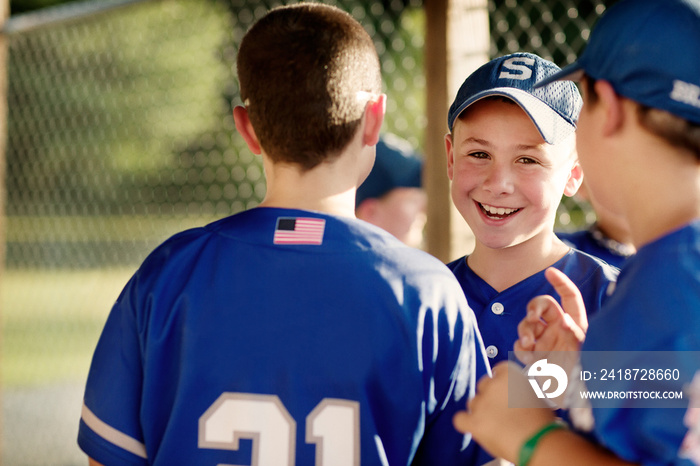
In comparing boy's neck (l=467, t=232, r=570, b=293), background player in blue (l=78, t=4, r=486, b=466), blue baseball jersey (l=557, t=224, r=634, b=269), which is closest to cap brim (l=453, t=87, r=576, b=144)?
boy's neck (l=467, t=232, r=570, b=293)

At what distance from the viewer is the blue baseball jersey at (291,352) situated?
1121 mm

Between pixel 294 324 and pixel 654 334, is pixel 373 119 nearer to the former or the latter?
pixel 294 324

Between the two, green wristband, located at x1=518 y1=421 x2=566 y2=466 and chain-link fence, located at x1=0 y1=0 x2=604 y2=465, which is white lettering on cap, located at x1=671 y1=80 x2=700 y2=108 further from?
chain-link fence, located at x1=0 y1=0 x2=604 y2=465

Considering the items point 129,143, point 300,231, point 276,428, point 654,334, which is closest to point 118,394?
point 276,428

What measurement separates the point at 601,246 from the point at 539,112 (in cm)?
139

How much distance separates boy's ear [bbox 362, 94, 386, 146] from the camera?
1.26 m

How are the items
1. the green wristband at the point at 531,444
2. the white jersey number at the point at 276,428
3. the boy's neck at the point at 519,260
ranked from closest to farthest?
the green wristband at the point at 531,444 → the white jersey number at the point at 276,428 → the boy's neck at the point at 519,260

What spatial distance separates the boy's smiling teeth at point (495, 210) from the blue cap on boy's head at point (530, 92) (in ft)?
0.61

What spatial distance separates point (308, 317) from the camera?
3.70 feet

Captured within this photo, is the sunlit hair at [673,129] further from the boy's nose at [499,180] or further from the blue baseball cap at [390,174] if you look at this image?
the blue baseball cap at [390,174]

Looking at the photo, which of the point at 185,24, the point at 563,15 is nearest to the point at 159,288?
the point at 563,15

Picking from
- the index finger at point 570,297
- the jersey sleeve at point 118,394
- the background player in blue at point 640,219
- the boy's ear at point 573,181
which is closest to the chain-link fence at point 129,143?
the boy's ear at point 573,181

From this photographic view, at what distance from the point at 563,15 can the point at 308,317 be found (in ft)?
32.2

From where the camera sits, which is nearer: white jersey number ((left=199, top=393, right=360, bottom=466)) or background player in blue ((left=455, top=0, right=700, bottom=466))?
background player in blue ((left=455, top=0, right=700, bottom=466))
